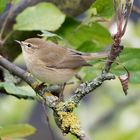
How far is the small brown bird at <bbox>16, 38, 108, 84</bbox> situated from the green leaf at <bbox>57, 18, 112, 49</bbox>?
0.20 feet

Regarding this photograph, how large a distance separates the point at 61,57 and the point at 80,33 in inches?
4.9

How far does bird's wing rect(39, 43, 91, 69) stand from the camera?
1.92 m

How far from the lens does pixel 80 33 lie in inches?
80.4

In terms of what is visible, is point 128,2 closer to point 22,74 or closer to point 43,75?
point 22,74

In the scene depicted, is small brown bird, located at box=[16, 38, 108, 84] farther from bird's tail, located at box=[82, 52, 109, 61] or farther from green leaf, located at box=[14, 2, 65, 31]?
green leaf, located at box=[14, 2, 65, 31]

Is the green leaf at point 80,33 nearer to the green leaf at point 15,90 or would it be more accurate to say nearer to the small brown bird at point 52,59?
the small brown bird at point 52,59

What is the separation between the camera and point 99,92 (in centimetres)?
279

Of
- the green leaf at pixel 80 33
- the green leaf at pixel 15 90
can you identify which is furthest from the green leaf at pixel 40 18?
the green leaf at pixel 15 90

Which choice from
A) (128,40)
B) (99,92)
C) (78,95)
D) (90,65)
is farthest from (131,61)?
(99,92)

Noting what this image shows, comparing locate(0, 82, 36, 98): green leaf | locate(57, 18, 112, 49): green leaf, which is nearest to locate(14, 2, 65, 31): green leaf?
locate(57, 18, 112, 49): green leaf

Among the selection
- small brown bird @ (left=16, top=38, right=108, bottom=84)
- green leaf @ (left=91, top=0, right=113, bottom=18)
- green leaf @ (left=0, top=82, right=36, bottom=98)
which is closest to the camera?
green leaf @ (left=0, top=82, right=36, bottom=98)

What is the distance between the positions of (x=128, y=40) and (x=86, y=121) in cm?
45

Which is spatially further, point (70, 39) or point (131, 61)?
point (70, 39)

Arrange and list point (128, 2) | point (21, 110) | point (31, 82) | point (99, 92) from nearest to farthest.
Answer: point (128, 2), point (31, 82), point (21, 110), point (99, 92)
